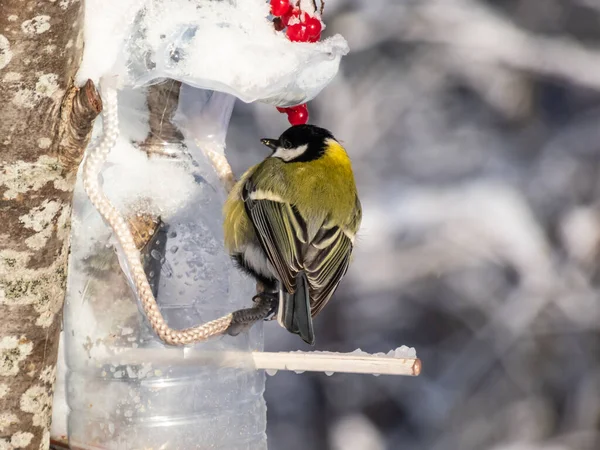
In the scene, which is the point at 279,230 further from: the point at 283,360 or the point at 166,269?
the point at 283,360

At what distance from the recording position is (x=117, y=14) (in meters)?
1.86

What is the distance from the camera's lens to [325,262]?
2.36 meters

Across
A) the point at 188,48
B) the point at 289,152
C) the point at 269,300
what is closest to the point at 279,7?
the point at 188,48

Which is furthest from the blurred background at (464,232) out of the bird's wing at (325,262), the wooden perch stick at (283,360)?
the wooden perch stick at (283,360)

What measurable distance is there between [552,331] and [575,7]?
5.29 ft

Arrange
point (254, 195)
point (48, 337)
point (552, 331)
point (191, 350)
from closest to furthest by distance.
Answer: point (48, 337) < point (191, 350) < point (254, 195) < point (552, 331)

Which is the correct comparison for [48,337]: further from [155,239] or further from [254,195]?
[254,195]

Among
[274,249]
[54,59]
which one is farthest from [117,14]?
[274,249]

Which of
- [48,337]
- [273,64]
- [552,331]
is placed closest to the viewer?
[48,337]

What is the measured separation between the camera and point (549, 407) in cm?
487

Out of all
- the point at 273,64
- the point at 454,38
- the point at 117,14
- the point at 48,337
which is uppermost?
the point at 117,14

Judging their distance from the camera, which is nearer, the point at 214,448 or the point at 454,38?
the point at 214,448

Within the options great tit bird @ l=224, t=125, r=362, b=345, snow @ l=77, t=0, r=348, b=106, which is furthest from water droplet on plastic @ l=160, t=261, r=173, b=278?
snow @ l=77, t=0, r=348, b=106

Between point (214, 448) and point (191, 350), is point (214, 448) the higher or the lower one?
the lower one
